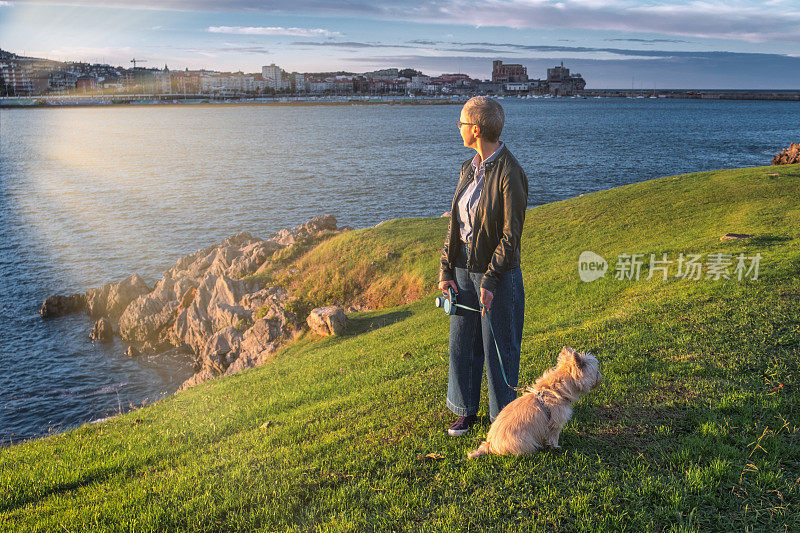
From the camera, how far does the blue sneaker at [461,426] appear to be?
662cm

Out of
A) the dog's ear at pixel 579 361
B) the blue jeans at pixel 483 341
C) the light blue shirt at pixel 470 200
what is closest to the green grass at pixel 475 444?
the blue jeans at pixel 483 341

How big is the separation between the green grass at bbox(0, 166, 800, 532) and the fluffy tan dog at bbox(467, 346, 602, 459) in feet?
0.69

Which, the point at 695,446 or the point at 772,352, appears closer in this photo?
the point at 695,446

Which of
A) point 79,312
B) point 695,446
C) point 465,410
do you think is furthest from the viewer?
point 79,312

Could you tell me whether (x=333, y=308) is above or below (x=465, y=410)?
below

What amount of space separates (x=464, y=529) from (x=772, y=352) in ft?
20.6

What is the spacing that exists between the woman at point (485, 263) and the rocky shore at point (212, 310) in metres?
11.6

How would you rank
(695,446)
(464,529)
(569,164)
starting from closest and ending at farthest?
(464,529)
(695,446)
(569,164)

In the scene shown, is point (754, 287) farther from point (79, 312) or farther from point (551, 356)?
point (79, 312)

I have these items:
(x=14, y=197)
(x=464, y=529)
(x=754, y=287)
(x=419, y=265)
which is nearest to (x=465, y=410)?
(x=464, y=529)

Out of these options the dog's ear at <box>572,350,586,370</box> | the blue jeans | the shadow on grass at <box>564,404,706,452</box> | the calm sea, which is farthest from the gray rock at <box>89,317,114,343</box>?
the dog's ear at <box>572,350,586,370</box>

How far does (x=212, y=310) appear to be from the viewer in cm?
2541

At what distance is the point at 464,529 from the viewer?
491cm

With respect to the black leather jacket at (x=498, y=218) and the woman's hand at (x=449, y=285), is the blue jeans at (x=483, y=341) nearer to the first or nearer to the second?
the woman's hand at (x=449, y=285)
